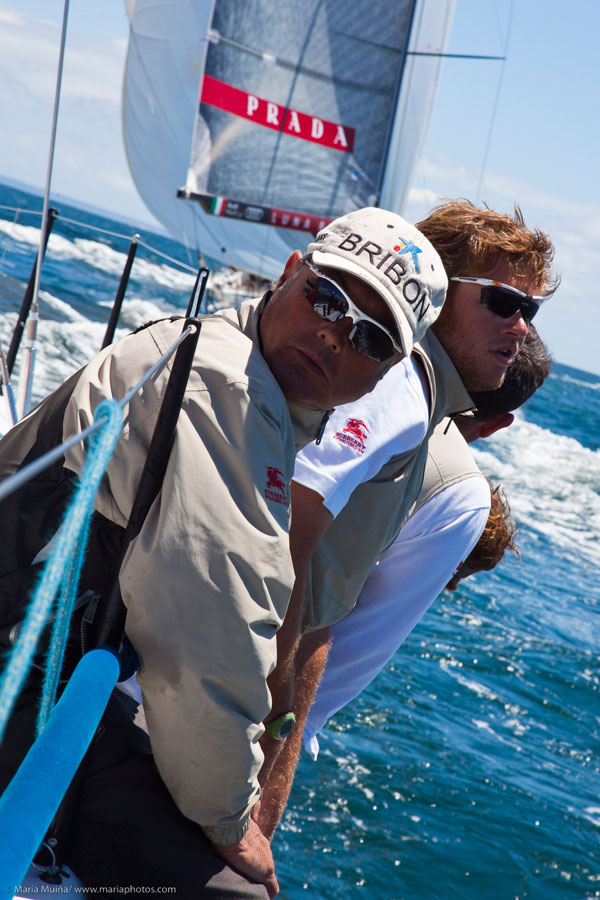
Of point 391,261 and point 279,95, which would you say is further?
point 279,95

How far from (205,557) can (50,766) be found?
0.81 ft

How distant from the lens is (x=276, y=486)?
982 mm

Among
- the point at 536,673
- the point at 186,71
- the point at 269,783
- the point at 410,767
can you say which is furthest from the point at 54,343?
the point at 269,783

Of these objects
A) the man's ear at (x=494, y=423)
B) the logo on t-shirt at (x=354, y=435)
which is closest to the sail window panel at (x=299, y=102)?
the man's ear at (x=494, y=423)

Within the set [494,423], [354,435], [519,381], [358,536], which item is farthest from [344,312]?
[494,423]

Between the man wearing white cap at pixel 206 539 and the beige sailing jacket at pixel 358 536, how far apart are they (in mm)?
361

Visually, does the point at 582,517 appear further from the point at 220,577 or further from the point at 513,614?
the point at 220,577

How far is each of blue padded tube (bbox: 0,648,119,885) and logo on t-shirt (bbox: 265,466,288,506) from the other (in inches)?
9.3

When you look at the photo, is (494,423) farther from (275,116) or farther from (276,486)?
(275,116)

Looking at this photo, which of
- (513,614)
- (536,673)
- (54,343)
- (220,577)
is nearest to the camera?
(220,577)

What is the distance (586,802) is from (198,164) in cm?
904

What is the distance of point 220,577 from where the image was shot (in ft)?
2.98

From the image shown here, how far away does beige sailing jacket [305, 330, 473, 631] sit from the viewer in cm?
151

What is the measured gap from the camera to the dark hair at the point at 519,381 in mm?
2211
